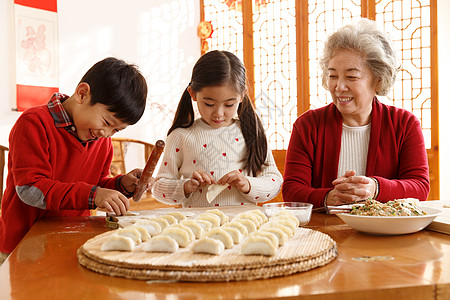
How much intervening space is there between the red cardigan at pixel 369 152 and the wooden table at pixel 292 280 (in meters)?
0.78

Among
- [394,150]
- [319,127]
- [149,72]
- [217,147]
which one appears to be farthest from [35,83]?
[394,150]

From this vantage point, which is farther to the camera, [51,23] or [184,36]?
[184,36]

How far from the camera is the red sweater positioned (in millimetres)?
1394

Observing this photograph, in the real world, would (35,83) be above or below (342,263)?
above

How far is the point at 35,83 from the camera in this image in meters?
3.95

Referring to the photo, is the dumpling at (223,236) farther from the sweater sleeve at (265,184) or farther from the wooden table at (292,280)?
the sweater sleeve at (265,184)

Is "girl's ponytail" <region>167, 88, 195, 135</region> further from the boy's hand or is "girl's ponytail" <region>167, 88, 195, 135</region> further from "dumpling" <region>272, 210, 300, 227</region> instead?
"dumpling" <region>272, 210, 300, 227</region>

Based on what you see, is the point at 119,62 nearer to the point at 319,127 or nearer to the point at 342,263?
the point at 319,127

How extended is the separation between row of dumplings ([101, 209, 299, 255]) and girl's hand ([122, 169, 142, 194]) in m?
0.64

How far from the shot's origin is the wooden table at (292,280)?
0.67 metres

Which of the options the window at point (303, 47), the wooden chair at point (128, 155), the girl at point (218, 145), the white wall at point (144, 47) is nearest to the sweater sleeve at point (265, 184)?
the girl at point (218, 145)

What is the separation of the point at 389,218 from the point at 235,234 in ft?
1.24

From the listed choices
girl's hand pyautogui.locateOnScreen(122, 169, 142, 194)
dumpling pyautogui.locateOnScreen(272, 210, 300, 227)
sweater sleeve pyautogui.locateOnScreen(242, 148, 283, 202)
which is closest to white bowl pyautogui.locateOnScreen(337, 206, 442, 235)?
dumpling pyautogui.locateOnScreen(272, 210, 300, 227)

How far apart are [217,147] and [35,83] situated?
2.59 metres
